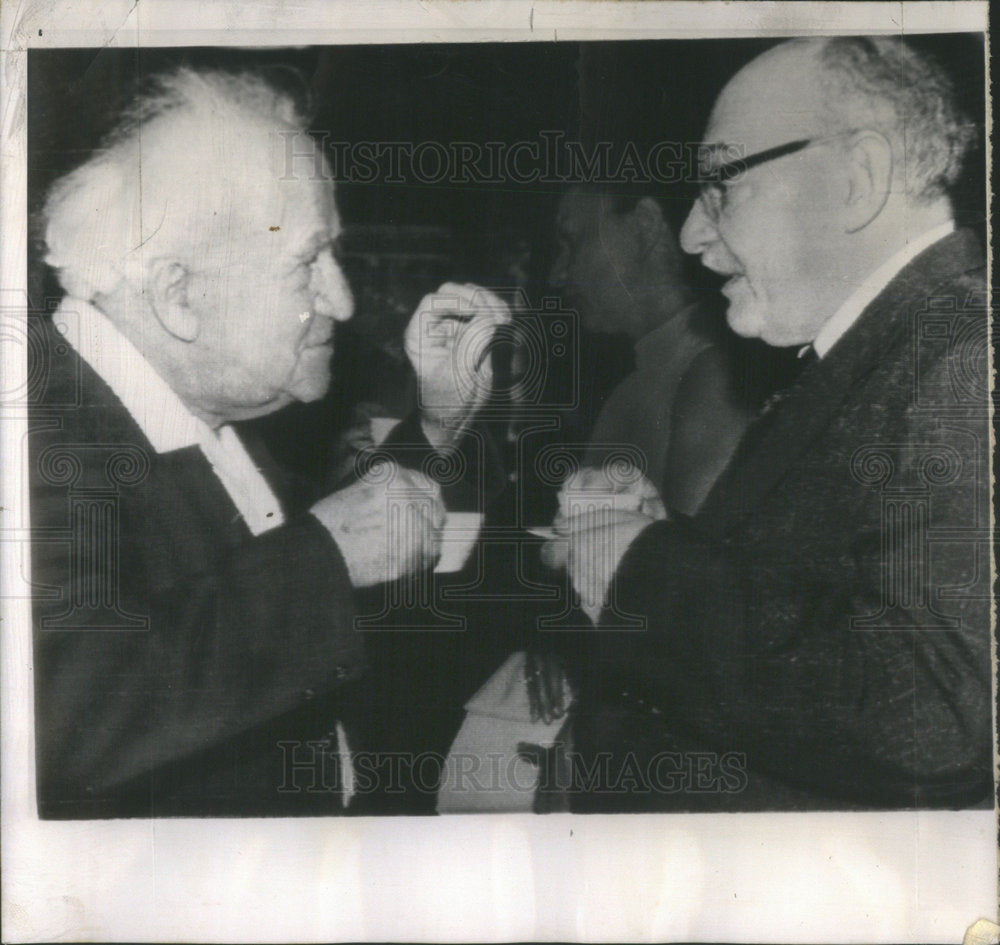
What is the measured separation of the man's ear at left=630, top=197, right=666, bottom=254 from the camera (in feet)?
8.08

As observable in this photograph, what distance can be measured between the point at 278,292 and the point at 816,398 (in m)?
1.46

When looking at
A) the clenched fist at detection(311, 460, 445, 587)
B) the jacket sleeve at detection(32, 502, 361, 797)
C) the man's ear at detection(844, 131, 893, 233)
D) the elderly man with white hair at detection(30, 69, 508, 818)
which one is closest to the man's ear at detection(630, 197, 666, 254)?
the man's ear at detection(844, 131, 893, 233)

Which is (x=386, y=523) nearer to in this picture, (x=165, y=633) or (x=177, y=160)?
(x=165, y=633)

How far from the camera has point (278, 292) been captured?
246 cm

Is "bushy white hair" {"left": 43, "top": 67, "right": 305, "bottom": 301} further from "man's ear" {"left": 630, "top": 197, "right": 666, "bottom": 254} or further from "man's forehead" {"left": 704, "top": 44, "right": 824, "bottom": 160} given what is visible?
"man's forehead" {"left": 704, "top": 44, "right": 824, "bottom": 160}

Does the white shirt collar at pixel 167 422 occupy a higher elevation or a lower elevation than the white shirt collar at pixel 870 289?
lower

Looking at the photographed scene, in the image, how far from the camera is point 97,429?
8.14 ft

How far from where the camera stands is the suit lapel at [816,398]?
8.07ft

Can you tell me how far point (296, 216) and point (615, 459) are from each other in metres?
1.07

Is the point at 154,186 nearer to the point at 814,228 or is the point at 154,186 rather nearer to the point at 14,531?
the point at 14,531

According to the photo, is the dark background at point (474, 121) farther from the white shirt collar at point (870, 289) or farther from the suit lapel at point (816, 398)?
the suit lapel at point (816, 398)

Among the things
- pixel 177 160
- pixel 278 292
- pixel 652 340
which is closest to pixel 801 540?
pixel 652 340

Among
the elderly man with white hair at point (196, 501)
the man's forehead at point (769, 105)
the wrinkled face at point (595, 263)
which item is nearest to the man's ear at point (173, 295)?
the elderly man with white hair at point (196, 501)

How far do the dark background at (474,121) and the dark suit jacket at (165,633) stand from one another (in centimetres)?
36
